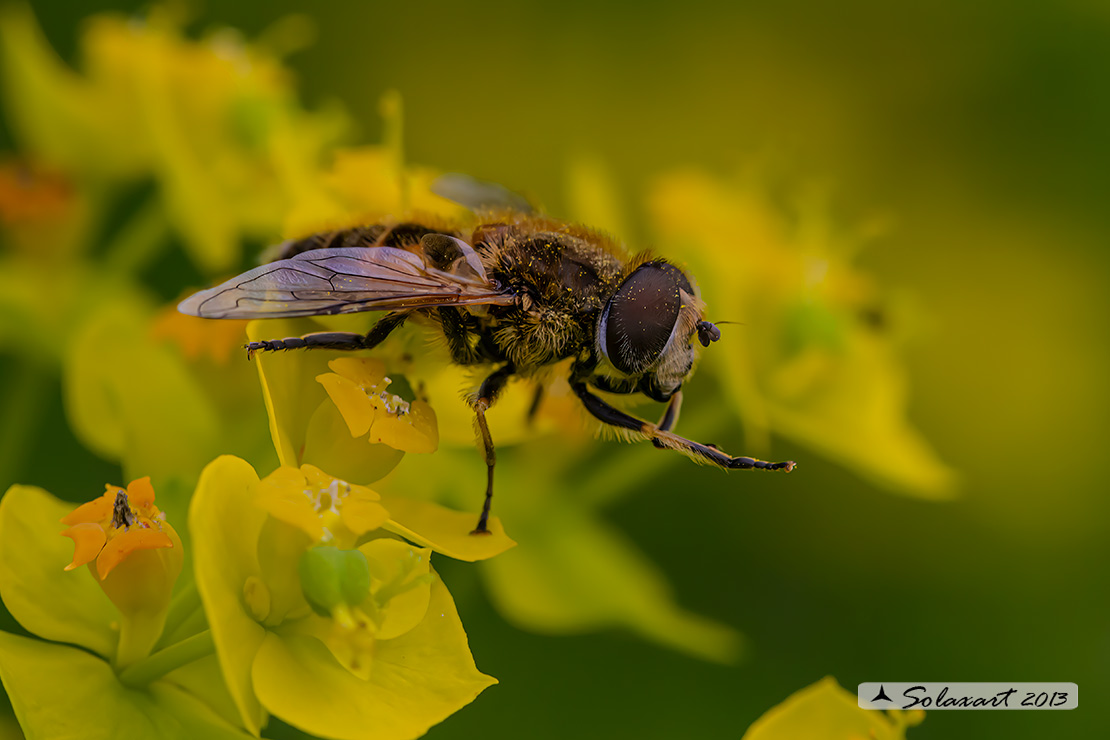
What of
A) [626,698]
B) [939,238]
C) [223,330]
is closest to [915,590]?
[626,698]

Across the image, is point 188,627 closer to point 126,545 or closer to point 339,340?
point 126,545

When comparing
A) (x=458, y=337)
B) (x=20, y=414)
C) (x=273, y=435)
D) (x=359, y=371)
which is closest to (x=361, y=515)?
(x=273, y=435)

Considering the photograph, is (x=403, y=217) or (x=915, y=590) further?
(x=915, y=590)

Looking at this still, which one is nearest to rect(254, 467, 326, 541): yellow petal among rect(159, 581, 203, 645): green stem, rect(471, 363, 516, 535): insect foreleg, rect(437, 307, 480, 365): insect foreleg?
rect(159, 581, 203, 645): green stem

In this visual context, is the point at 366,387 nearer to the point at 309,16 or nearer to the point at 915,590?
the point at 915,590

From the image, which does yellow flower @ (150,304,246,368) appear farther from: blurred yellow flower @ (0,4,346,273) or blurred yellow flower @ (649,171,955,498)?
blurred yellow flower @ (649,171,955,498)

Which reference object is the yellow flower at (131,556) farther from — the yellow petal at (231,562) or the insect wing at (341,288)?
the insect wing at (341,288)
